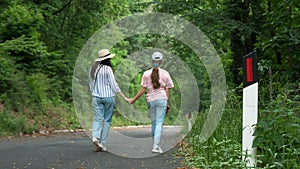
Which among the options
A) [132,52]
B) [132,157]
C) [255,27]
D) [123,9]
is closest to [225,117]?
[132,157]

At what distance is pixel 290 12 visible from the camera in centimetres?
941

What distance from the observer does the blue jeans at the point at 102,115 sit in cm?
889

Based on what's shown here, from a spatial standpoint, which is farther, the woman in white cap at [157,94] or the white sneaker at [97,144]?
the woman in white cap at [157,94]

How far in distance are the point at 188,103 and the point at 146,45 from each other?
14.9 meters

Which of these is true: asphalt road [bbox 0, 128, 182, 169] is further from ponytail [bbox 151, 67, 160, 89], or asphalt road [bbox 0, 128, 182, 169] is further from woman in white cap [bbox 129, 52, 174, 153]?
ponytail [bbox 151, 67, 160, 89]

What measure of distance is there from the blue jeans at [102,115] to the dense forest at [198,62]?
1435mm

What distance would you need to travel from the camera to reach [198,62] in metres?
20.9

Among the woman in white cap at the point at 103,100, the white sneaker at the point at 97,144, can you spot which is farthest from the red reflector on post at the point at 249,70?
the woman in white cap at the point at 103,100

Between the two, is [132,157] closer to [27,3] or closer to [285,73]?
[285,73]

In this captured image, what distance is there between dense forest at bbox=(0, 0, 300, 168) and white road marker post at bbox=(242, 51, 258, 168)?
0.10 m

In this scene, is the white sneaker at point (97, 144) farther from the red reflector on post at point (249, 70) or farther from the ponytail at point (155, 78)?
the red reflector on post at point (249, 70)

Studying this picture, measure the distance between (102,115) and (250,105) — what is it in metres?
4.45

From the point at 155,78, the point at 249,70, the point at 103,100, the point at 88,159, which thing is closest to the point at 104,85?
the point at 103,100

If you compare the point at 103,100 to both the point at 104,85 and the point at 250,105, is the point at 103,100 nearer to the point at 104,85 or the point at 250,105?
the point at 104,85
